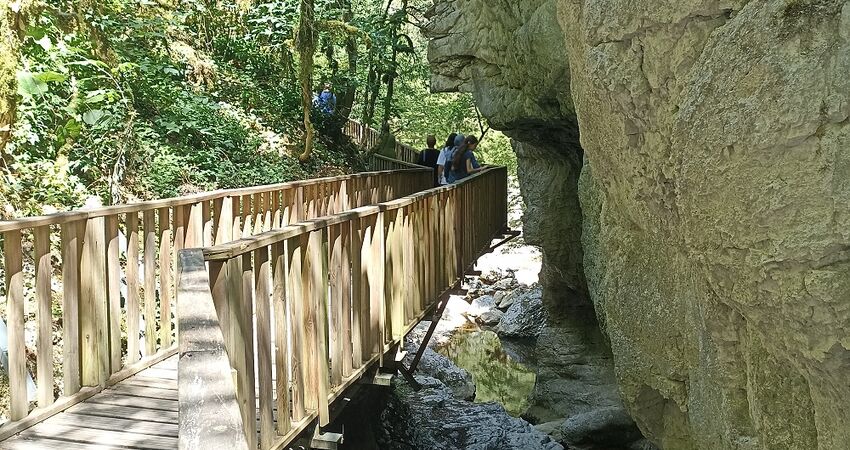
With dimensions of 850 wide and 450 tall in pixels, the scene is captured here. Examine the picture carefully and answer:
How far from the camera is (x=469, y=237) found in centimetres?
1040

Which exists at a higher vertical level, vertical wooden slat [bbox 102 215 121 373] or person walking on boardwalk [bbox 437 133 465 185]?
person walking on boardwalk [bbox 437 133 465 185]

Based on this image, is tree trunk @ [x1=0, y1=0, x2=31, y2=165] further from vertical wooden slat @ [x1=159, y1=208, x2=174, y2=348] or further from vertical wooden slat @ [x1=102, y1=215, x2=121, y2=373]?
vertical wooden slat @ [x1=102, y1=215, x2=121, y2=373]

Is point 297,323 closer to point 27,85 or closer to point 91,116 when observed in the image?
point 27,85

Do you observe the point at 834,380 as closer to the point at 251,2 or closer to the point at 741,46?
the point at 741,46

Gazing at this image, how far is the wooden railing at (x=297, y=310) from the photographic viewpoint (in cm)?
240

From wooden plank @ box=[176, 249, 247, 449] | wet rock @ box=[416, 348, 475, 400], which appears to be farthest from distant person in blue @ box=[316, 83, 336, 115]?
wooden plank @ box=[176, 249, 247, 449]

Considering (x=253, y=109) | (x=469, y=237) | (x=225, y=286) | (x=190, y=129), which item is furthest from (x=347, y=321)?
(x=253, y=109)

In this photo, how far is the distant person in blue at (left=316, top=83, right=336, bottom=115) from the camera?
55.2 feet

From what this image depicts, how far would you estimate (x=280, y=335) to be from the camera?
4.11m

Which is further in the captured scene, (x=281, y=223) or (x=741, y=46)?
(x=281, y=223)

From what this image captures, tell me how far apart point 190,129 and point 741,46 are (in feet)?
38.3

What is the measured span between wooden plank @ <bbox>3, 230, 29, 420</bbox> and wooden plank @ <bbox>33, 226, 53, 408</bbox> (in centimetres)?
14

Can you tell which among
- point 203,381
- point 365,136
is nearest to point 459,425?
point 203,381

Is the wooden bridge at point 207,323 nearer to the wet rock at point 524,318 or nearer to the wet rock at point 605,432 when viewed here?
the wet rock at point 605,432
